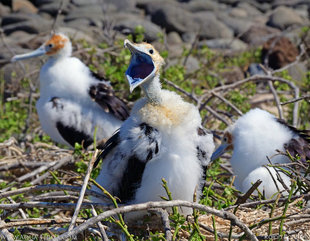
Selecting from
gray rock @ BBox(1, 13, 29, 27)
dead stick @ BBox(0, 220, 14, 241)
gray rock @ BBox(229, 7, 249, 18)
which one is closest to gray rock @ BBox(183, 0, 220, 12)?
gray rock @ BBox(229, 7, 249, 18)

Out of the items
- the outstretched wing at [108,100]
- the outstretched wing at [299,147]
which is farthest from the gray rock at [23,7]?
the outstretched wing at [299,147]

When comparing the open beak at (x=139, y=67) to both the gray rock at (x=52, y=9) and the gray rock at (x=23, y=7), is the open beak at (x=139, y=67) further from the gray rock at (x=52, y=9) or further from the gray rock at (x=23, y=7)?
the gray rock at (x=23, y=7)

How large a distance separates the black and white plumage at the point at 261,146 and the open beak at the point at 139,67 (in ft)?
3.31

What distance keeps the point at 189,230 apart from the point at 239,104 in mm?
2393

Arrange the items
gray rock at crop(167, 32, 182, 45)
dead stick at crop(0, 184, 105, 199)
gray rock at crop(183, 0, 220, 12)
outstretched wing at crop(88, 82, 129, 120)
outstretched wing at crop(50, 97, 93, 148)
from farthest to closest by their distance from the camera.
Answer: gray rock at crop(183, 0, 220, 12) → gray rock at crop(167, 32, 182, 45) → outstretched wing at crop(50, 97, 93, 148) → outstretched wing at crop(88, 82, 129, 120) → dead stick at crop(0, 184, 105, 199)

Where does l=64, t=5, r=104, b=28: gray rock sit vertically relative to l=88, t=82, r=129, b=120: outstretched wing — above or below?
below

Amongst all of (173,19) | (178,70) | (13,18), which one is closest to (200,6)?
(173,19)

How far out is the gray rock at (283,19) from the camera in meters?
Answer: 15.5

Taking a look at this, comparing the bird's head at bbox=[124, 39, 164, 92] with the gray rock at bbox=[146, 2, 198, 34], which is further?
the gray rock at bbox=[146, 2, 198, 34]

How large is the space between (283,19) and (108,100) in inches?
470

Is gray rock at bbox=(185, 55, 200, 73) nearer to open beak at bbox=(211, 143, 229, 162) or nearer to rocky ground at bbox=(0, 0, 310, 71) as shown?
rocky ground at bbox=(0, 0, 310, 71)

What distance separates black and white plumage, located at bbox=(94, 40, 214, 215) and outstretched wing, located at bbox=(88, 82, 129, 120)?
2070 millimetres

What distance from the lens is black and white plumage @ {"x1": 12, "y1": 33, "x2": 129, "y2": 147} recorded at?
4.75 meters

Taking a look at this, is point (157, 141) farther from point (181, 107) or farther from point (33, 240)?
point (33, 240)
